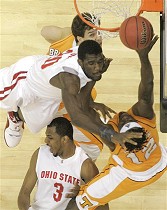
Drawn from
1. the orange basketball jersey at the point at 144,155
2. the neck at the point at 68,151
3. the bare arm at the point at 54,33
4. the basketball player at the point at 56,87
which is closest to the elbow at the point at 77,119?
the basketball player at the point at 56,87

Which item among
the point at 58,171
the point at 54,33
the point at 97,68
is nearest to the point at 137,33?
the point at 97,68

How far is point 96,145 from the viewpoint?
3477 mm

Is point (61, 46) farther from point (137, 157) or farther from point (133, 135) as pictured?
point (133, 135)

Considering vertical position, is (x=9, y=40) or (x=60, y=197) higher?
(x=9, y=40)

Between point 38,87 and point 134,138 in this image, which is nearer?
point 134,138

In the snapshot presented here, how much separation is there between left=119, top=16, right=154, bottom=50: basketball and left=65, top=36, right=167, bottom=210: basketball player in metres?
0.06

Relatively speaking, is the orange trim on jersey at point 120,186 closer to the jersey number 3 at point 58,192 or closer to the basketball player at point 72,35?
the jersey number 3 at point 58,192

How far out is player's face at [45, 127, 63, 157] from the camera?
3125 millimetres

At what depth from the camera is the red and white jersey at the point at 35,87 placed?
9.77 feet

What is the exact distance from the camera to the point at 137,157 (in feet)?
9.64

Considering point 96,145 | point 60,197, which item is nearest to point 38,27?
point 96,145

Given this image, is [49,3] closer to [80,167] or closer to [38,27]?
[38,27]

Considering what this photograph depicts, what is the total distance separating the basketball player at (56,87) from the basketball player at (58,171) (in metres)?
0.14

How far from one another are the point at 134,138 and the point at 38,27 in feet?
5.67
